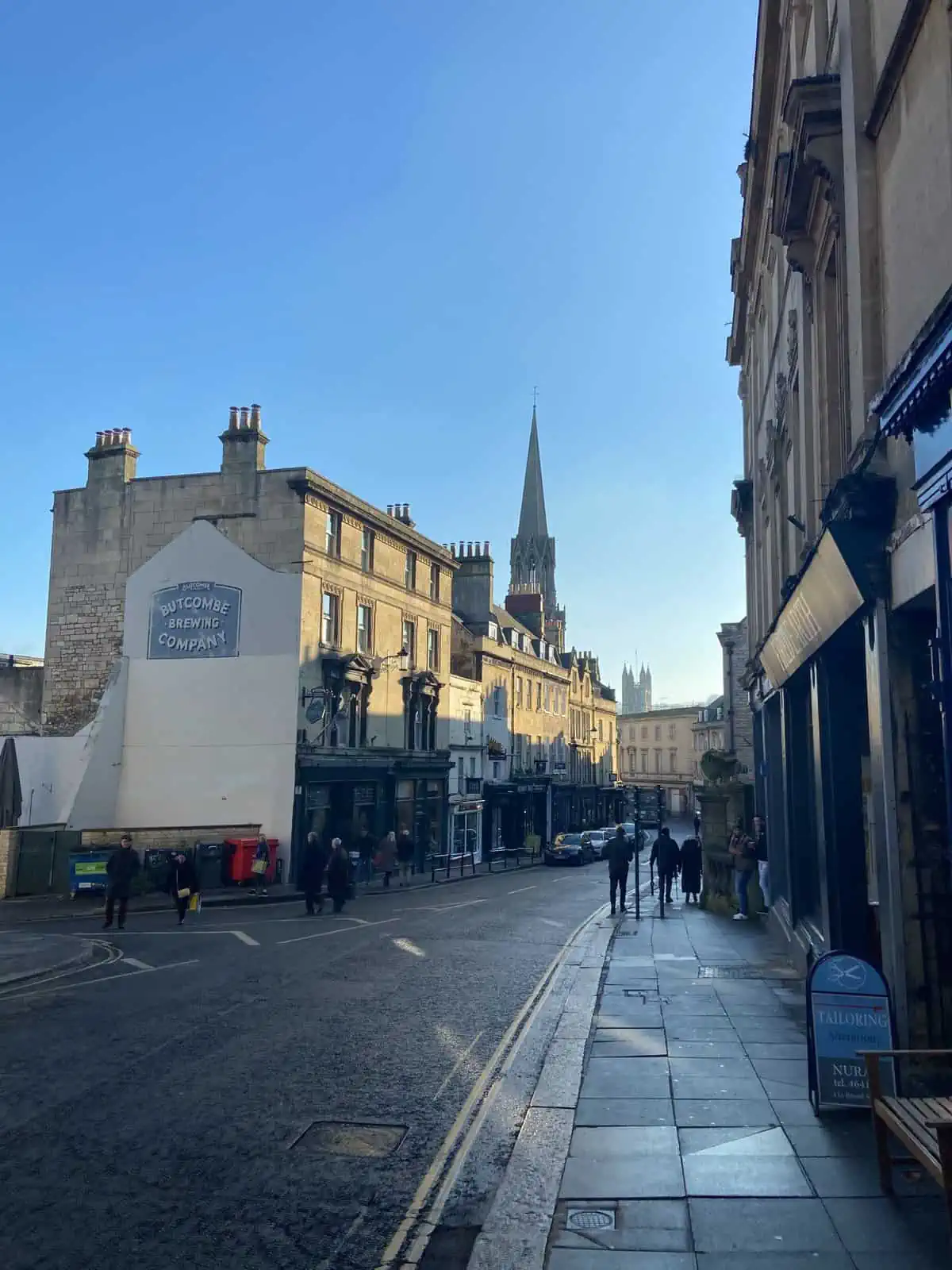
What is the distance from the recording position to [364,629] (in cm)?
3525

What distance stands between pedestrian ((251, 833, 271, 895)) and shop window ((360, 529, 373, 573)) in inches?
419

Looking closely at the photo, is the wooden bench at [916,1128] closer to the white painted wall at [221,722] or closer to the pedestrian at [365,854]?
the white painted wall at [221,722]

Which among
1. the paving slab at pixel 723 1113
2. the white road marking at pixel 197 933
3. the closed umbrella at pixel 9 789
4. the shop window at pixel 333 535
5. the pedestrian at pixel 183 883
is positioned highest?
the shop window at pixel 333 535

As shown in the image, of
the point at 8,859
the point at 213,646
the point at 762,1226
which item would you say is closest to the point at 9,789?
the point at 8,859

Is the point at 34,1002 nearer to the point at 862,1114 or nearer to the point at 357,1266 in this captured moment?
the point at 357,1266

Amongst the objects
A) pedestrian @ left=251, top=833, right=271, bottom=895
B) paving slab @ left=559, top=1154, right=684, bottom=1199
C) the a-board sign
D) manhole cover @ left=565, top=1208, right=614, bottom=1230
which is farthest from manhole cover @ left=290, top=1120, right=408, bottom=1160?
pedestrian @ left=251, top=833, right=271, bottom=895

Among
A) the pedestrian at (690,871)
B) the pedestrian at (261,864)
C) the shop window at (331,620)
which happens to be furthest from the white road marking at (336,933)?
the shop window at (331,620)

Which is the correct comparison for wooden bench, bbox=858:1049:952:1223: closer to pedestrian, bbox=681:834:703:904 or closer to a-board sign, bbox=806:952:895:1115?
a-board sign, bbox=806:952:895:1115

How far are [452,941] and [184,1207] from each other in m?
11.3

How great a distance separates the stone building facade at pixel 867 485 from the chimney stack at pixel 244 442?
67.2ft

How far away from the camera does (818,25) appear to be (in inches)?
446

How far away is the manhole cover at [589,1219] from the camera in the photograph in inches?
214

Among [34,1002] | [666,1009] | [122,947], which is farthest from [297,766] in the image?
[666,1009]

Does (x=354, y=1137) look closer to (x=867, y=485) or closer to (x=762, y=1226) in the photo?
(x=762, y=1226)
